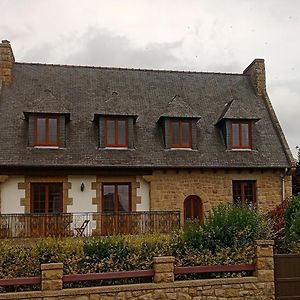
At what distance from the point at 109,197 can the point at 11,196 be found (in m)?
3.72

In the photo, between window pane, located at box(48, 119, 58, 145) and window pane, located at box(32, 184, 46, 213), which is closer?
window pane, located at box(32, 184, 46, 213)

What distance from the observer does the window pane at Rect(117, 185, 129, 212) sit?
18859 millimetres

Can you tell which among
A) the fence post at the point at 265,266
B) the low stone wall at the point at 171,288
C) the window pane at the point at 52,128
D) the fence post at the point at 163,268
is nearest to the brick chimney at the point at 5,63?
the window pane at the point at 52,128

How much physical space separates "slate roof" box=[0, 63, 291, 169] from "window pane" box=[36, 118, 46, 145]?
1.39ft

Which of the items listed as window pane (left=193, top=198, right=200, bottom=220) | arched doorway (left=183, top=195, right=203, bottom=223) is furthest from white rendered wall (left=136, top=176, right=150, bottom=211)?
window pane (left=193, top=198, right=200, bottom=220)

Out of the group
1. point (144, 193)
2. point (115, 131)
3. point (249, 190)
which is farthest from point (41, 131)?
point (249, 190)

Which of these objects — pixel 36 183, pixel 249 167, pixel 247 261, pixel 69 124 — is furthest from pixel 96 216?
pixel 247 261

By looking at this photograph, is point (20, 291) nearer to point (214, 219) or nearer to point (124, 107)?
point (214, 219)

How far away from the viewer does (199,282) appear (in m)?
11.0

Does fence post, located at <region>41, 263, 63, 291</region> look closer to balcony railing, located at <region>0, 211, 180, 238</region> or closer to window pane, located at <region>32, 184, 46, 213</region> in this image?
balcony railing, located at <region>0, 211, 180, 238</region>

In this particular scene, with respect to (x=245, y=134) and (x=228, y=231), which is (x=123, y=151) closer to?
(x=245, y=134)

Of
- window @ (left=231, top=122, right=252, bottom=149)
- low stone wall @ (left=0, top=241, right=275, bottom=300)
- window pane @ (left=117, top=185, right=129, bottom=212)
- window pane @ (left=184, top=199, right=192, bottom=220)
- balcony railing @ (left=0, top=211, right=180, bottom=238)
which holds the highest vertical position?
window @ (left=231, top=122, right=252, bottom=149)

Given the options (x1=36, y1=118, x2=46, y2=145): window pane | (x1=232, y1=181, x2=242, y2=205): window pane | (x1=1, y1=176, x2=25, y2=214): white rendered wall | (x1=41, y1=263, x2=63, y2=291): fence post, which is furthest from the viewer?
(x1=232, y1=181, x2=242, y2=205): window pane

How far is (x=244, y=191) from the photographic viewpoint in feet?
65.3
